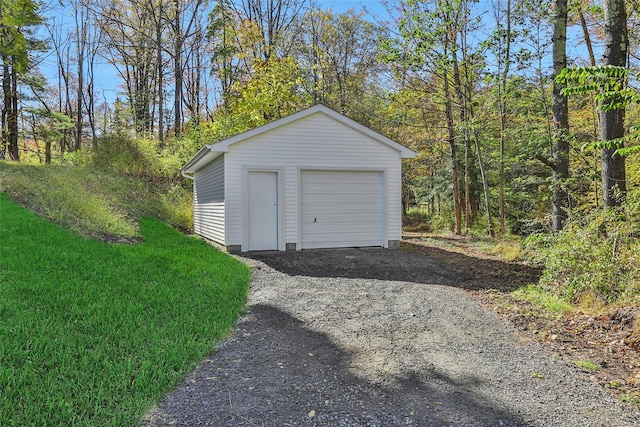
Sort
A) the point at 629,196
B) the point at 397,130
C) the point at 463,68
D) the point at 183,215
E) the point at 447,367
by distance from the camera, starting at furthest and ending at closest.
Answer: the point at 397,130, the point at 183,215, the point at 463,68, the point at 629,196, the point at 447,367

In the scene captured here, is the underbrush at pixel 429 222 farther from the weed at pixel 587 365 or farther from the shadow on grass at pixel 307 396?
the shadow on grass at pixel 307 396

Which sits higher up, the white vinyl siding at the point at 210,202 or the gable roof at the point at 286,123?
the gable roof at the point at 286,123

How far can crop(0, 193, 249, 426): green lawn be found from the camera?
7.48 feet

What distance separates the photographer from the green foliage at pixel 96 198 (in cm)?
820

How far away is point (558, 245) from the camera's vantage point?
17.4ft

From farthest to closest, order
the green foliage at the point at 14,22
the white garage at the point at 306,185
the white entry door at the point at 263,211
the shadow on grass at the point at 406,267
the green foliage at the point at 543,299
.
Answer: the white entry door at the point at 263,211 → the white garage at the point at 306,185 → the shadow on grass at the point at 406,267 → the green foliage at the point at 14,22 → the green foliage at the point at 543,299

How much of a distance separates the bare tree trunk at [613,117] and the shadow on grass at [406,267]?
70.0 inches

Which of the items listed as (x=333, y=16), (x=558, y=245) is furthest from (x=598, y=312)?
(x=333, y=16)

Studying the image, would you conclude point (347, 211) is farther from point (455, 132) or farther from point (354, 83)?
point (354, 83)

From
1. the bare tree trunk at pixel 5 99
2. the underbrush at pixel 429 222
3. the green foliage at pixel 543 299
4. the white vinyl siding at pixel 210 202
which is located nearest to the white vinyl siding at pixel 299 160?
the white vinyl siding at pixel 210 202

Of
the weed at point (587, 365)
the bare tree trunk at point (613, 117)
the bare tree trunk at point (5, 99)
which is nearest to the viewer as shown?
the weed at point (587, 365)

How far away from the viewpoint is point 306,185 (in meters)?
8.79

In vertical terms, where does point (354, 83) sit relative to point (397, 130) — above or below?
above

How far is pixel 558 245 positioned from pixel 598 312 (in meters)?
1.26
